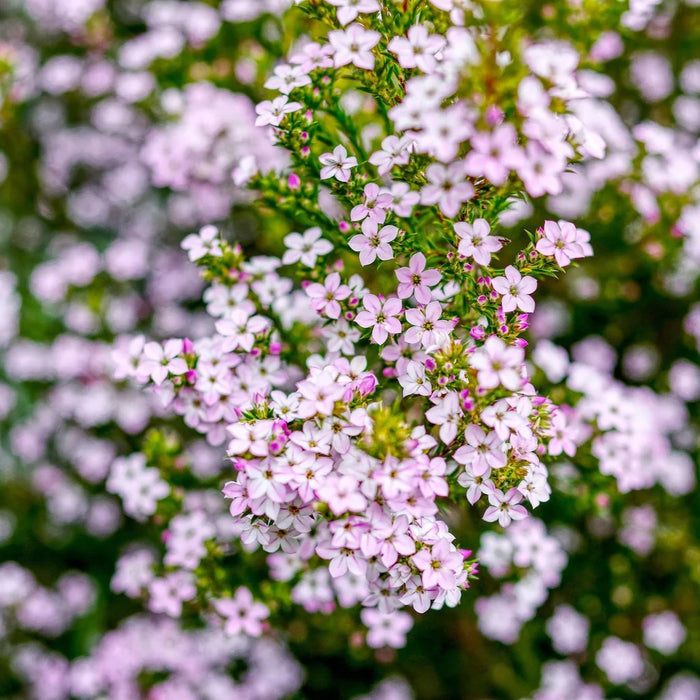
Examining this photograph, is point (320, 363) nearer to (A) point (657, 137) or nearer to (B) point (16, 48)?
(A) point (657, 137)

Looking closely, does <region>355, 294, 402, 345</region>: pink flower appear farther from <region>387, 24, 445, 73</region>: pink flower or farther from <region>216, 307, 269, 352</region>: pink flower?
<region>387, 24, 445, 73</region>: pink flower

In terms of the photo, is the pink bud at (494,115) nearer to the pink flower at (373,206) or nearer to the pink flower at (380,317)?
the pink flower at (373,206)

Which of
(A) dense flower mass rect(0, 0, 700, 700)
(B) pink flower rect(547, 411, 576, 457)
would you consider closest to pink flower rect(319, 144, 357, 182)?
(A) dense flower mass rect(0, 0, 700, 700)

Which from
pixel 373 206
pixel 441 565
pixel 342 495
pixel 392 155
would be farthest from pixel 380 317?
pixel 441 565

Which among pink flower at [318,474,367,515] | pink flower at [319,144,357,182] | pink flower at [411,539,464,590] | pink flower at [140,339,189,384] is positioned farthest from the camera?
pink flower at [140,339,189,384]

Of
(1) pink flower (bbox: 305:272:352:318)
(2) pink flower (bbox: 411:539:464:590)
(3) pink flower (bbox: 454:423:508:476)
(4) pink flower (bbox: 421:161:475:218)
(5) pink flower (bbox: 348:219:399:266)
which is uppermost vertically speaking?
(4) pink flower (bbox: 421:161:475:218)

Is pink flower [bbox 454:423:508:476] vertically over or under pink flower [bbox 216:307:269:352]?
over

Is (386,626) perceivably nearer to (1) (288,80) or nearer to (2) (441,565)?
(2) (441,565)
